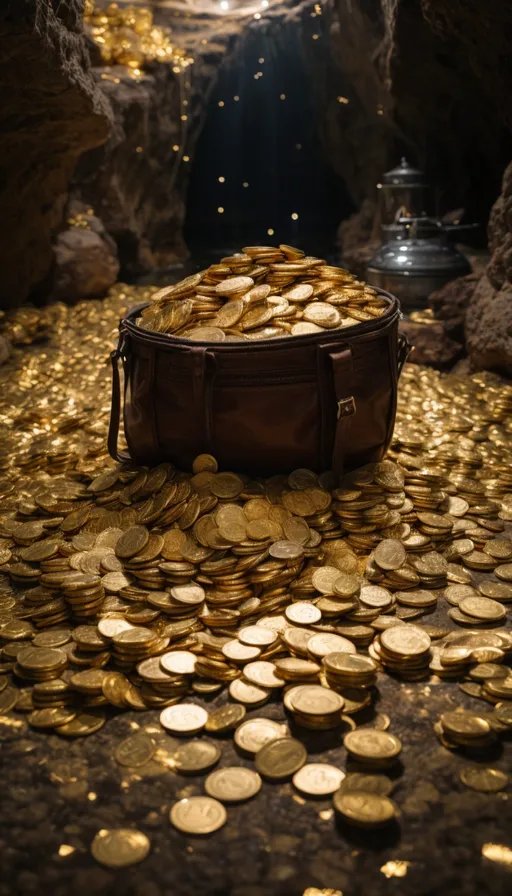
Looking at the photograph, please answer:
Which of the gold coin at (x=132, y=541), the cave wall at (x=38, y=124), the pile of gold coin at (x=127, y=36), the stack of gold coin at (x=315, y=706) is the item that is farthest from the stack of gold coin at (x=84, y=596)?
the pile of gold coin at (x=127, y=36)

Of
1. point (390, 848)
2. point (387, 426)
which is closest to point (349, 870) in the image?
point (390, 848)

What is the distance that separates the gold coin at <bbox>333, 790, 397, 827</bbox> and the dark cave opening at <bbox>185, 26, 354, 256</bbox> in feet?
28.7

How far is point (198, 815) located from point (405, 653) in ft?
2.18

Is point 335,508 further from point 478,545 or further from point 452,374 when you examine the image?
point 452,374

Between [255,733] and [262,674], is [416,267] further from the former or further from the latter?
[255,733]

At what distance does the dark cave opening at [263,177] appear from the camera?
9766 millimetres

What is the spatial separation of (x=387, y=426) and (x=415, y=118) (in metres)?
4.52

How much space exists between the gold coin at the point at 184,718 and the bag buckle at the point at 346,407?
1052mm

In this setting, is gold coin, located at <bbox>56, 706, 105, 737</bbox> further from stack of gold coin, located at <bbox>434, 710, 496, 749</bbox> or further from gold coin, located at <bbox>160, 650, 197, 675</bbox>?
stack of gold coin, located at <bbox>434, 710, 496, 749</bbox>

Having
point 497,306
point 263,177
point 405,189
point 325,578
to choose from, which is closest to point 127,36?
point 263,177

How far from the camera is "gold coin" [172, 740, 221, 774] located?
160 centimetres

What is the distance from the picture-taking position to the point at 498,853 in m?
1.40

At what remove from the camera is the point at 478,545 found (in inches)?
97.4

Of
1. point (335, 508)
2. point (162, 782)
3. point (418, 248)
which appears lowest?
point (162, 782)
